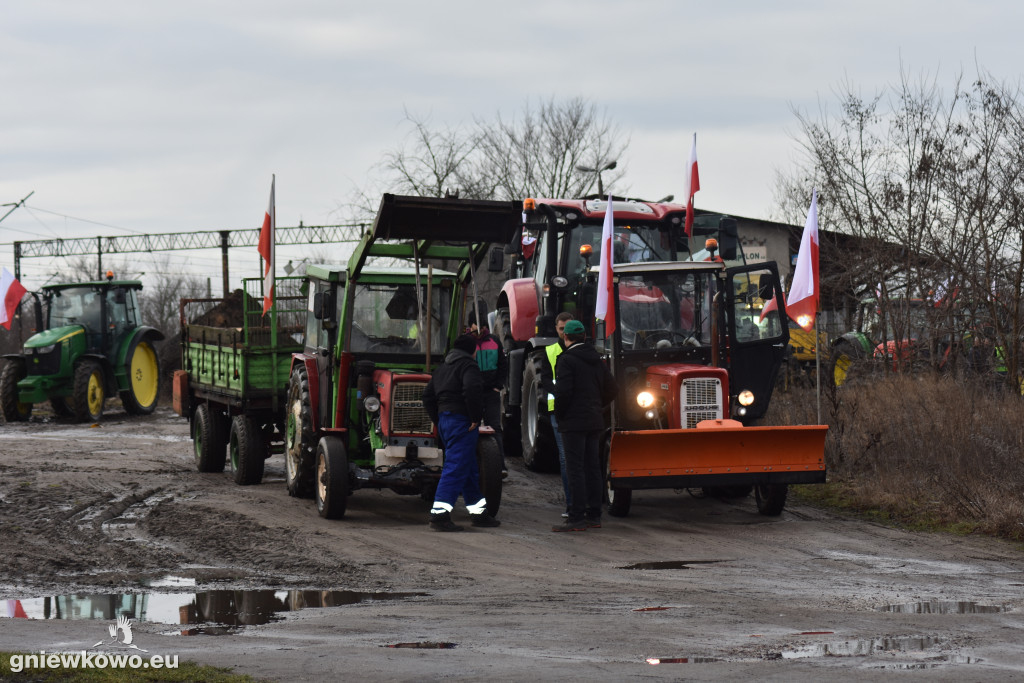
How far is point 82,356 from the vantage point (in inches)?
900

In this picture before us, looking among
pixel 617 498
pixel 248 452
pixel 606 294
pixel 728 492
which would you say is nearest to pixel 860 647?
pixel 617 498

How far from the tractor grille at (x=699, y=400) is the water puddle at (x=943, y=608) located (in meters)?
4.13

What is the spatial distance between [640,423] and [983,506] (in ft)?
10.4

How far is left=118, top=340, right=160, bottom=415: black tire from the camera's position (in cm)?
2366

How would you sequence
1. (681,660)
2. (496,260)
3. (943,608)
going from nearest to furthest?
(681,660)
(943,608)
(496,260)

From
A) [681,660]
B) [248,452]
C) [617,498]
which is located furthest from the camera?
[248,452]

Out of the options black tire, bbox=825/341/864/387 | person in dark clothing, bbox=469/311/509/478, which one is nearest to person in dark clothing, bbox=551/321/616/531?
person in dark clothing, bbox=469/311/509/478

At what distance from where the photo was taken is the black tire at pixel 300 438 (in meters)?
11.5

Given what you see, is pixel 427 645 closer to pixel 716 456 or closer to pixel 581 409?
pixel 581 409

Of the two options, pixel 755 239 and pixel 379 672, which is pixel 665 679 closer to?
pixel 379 672

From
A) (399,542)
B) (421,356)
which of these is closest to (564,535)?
(399,542)

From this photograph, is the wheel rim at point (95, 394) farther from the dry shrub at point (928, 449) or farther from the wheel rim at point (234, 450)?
the dry shrub at point (928, 449)

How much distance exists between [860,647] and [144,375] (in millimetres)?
20779

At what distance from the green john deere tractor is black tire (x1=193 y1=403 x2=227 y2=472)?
28.3 feet
